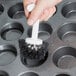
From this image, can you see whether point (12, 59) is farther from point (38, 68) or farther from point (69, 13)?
point (69, 13)

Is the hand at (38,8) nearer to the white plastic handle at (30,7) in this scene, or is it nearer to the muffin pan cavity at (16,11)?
the white plastic handle at (30,7)

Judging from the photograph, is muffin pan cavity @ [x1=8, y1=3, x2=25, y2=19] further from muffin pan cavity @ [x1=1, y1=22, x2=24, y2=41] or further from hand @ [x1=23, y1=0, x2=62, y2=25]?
hand @ [x1=23, y1=0, x2=62, y2=25]

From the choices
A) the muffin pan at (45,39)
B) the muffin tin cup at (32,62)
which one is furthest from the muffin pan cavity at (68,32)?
the muffin tin cup at (32,62)

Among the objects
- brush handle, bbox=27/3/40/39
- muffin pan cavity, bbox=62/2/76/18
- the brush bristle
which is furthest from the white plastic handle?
muffin pan cavity, bbox=62/2/76/18

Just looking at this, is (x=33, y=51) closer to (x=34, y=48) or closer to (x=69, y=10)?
(x=34, y=48)

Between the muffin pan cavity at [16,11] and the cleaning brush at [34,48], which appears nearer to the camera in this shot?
the cleaning brush at [34,48]

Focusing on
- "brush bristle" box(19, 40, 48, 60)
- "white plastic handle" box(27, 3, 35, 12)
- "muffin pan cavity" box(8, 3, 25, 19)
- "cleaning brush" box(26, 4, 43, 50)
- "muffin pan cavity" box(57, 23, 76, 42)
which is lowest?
"brush bristle" box(19, 40, 48, 60)

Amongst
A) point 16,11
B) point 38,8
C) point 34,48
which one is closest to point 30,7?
point 38,8
